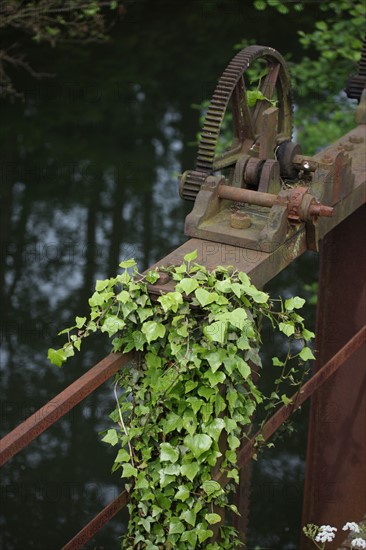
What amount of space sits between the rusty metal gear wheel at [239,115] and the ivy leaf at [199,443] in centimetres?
103

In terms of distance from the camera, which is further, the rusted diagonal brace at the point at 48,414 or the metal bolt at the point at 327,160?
the metal bolt at the point at 327,160

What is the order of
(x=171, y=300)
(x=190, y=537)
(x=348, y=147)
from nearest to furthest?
(x=171, y=300), (x=190, y=537), (x=348, y=147)

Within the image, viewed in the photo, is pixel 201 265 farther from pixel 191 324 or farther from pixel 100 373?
pixel 100 373

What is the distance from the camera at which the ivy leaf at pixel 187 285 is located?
351 cm

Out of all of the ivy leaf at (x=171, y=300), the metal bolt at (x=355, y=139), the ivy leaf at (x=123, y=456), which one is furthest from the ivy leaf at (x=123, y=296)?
the metal bolt at (x=355, y=139)

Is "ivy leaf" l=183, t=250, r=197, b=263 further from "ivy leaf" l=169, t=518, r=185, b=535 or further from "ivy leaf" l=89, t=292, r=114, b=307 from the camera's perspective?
"ivy leaf" l=169, t=518, r=185, b=535

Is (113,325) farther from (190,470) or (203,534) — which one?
(203,534)

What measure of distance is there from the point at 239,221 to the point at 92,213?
356 inches

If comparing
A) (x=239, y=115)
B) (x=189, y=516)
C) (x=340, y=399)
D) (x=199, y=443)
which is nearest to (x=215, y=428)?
(x=199, y=443)

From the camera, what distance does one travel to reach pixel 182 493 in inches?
143

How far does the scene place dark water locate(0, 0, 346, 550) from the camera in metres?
8.67

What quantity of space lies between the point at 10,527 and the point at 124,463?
485 centimetres

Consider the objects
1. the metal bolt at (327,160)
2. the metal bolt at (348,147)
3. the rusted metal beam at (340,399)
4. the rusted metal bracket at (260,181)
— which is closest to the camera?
the rusted metal bracket at (260,181)

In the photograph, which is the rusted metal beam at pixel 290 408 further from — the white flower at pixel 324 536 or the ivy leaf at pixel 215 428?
the white flower at pixel 324 536
